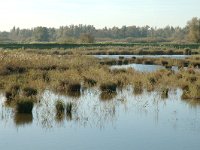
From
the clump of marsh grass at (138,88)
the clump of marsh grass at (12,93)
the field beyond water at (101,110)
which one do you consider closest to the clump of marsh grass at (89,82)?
the field beyond water at (101,110)

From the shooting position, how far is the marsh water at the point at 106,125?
12.2 m

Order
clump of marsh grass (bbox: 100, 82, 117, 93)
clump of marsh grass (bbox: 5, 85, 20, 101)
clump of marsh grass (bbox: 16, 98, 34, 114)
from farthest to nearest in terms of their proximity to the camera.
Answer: clump of marsh grass (bbox: 100, 82, 117, 93)
clump of marsh grass (bbox: 5, 85, 20, 101)
clump of marsh grass (bbox: 16, 98, 34, 114)

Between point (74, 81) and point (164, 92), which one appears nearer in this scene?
point (164, 92)

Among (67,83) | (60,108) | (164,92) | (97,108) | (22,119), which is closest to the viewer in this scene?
(22,119)

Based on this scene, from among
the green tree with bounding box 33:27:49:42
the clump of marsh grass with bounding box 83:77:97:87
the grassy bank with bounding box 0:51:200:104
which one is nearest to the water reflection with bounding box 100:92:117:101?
the grassy bank with bounding box 0:51:200:104

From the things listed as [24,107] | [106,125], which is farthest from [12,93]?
[106,125]

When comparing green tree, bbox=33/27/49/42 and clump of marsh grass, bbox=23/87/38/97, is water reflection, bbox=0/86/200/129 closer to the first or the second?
clump of marsh grass, bbox=23/87/38/97

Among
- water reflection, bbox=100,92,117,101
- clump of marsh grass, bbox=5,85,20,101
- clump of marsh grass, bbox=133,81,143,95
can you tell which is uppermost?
clump of marsh grass, bbox=5,85,20,101

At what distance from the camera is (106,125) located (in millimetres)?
14414

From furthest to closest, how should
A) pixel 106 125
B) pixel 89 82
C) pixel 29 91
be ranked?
pixel 89 82 < pixel 29 91 < pixel 106 125

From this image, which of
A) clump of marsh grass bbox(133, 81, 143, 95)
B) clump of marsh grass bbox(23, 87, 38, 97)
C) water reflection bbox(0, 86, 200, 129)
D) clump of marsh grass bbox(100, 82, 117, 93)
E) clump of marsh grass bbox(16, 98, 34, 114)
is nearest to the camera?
water reflection bbox(0, 86, 200, 129)

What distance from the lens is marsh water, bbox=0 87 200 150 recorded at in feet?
40.0

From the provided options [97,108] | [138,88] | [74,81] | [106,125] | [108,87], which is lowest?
[106,125]

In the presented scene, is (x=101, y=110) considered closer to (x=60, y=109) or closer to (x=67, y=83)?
(x=60, y=109)
